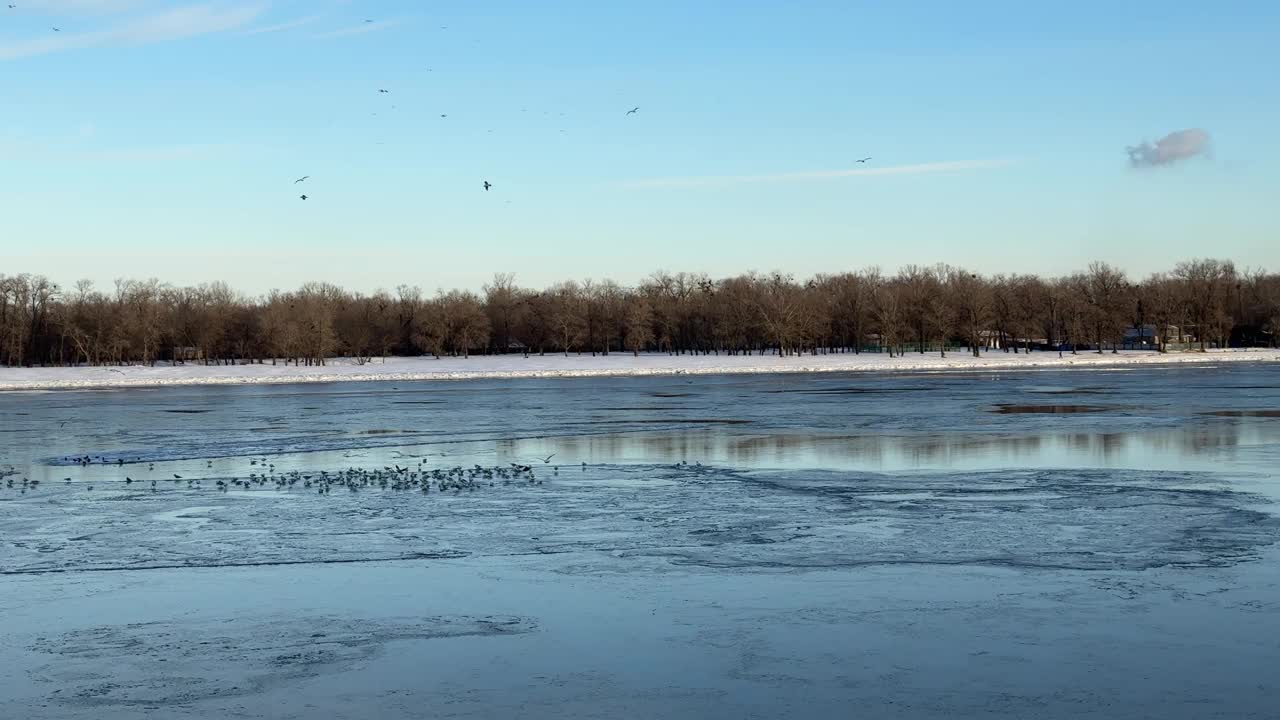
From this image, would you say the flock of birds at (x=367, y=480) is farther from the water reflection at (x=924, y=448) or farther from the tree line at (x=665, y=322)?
the tree line at (x=665, y=322)

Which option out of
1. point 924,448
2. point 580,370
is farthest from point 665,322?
point 924,448

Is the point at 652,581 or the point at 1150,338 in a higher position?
the point at 1150,338

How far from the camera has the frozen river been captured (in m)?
9.00

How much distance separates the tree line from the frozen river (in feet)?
346

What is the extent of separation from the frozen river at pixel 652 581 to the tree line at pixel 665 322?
10558cm

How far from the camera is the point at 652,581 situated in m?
12.8

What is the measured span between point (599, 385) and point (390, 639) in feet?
201

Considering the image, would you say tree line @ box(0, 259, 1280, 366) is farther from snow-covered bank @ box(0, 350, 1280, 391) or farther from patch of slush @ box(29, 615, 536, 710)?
patch of slush @ box(29, 615, 536, 710)

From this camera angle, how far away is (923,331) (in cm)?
13475

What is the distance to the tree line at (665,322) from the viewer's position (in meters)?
133

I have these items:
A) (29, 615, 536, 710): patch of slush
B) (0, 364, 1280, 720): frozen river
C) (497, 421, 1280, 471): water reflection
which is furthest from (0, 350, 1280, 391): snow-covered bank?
(29, 615, 536, 710): patch of slush

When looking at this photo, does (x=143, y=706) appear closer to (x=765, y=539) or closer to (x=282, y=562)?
(x=282, y=562)

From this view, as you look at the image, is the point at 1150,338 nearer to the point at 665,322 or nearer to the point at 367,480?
the point at 665,322

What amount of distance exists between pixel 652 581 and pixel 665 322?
473ft
